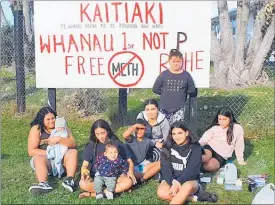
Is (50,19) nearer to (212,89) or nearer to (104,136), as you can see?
(104,136)

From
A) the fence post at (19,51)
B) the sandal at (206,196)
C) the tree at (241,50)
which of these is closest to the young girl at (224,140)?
the sandal at (206,196)

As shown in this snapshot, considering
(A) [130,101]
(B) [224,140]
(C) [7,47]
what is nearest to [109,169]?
(B) [224,140]

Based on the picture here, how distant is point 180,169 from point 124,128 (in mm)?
2917

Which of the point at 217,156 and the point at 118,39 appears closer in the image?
the point at 217,156

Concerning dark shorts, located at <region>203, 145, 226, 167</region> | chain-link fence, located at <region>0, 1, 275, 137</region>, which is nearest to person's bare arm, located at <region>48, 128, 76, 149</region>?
dark shorts, located at <region>203, 145, 226, 167</region>

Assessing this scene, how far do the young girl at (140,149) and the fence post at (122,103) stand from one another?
6.68 feet

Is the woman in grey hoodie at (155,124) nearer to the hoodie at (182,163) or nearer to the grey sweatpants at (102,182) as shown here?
the hoodie at (182,163)

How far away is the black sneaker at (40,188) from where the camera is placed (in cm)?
484

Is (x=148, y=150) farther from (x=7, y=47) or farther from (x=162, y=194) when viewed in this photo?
(x=7, y=47)

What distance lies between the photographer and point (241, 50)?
11.4 meters

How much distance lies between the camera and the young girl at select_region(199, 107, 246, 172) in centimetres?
558

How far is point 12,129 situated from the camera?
7.54m

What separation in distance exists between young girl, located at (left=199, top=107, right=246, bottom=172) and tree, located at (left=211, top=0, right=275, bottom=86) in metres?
5.65

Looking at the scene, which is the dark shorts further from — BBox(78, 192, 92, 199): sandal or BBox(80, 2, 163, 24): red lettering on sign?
BBox(80, 2, 163, 24): red lettering on sign
